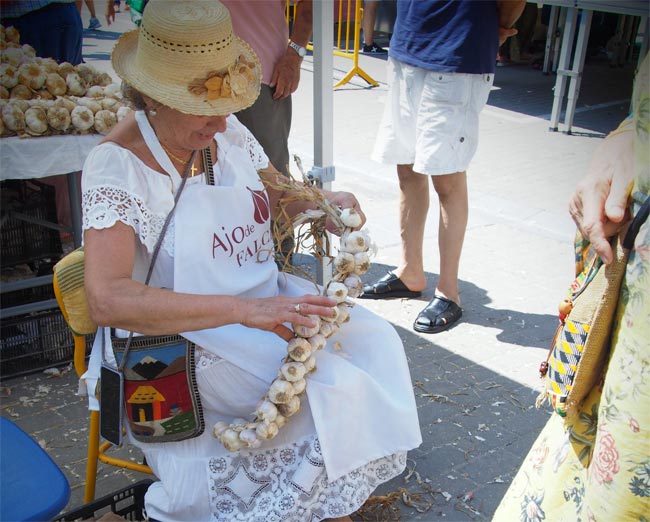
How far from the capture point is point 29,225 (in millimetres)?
3531

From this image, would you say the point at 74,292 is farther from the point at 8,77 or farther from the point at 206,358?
the point at 8,77

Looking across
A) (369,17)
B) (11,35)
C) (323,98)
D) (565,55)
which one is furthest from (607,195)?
(369,17)

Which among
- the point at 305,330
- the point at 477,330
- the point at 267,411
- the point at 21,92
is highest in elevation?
the point at 21,92

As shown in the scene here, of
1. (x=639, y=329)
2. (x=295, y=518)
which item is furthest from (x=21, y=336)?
(x=639, y=329)

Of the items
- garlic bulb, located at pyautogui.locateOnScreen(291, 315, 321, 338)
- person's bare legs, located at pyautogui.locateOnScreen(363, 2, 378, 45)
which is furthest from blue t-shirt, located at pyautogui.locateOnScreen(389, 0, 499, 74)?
person's bare legs, located at pyautogui.locateOnScreen(363, 2, 378, 45)

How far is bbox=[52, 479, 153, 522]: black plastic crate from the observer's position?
2125mm

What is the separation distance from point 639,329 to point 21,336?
9.08 feet

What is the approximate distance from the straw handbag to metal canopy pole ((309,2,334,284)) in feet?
5.63

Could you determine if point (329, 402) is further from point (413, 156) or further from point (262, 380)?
point (413, 156)

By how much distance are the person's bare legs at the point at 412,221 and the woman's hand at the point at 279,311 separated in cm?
214

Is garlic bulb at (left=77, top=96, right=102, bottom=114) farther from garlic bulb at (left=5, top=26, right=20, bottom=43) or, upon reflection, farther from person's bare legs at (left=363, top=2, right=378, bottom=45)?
person's bare legs at (left=363, top=2, right=378, bottom=45)

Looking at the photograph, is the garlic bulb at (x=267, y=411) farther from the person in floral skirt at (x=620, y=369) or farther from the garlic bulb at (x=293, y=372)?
the person in floral skirt at (x=620, y=369)

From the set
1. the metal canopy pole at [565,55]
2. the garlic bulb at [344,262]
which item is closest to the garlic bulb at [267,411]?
the garlic bulb at [344,262]

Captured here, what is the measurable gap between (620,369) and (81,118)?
2.54 meters
